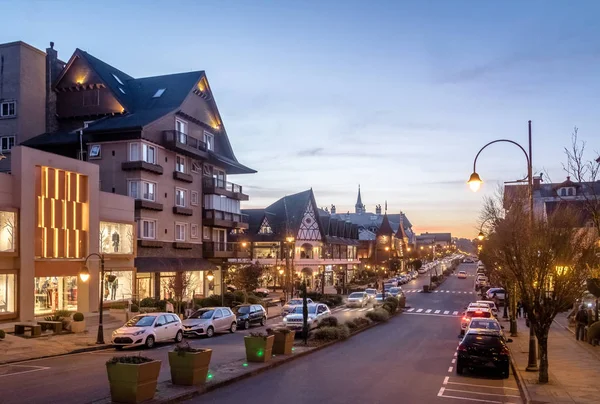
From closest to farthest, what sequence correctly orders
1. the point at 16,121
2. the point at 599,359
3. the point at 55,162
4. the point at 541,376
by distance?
the point at 541,376
the point at 599,359
the point at 55,162
the point at 16,121

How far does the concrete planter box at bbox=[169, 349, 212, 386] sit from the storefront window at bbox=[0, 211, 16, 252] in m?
20.8

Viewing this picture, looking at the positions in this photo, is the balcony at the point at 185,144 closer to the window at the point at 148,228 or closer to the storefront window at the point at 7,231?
the window at the point at 148,228

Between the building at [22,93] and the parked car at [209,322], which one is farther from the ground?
the building at [22,93]

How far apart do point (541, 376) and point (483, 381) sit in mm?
2068

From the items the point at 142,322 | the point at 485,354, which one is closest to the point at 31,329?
the point at 142,322

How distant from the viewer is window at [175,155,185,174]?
172ft

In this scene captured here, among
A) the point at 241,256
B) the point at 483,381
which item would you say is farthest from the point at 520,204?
the point at 241,256

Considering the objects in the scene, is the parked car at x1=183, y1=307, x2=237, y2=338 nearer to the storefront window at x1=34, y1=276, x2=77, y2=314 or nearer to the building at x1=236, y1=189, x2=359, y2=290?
the storefront window at x1=34, y1=276, x2=77, y2=314

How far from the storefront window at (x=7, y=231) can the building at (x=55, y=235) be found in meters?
0.05

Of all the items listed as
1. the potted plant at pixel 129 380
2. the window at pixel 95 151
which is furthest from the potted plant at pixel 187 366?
the window at pixel 95 151

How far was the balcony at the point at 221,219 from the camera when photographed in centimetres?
5675

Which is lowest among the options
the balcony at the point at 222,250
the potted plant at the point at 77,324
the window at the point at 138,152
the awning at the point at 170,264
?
the potted plant at the point at 77,324

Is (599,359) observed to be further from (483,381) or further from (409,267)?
(409,267)

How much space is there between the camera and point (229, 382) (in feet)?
58.1
